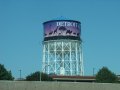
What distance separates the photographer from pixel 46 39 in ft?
433

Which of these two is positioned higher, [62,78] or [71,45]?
[71,45]

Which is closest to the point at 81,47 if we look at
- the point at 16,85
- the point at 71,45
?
the point at 71,45

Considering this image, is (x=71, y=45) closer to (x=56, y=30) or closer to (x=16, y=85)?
(x=56, y=30)

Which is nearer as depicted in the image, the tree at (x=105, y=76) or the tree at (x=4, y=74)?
the tree at (x=4, y=74)

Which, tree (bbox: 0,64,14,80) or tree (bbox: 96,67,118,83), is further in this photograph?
tree (bbox: 96,67,118,83)

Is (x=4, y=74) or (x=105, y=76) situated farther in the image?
(x=105, y=76)

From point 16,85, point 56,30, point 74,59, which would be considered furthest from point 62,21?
point 16,85

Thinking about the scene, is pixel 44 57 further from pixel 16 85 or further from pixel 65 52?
pixel 16 85

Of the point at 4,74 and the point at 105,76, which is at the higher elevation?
the point at 105,76

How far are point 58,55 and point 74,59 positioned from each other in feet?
15.3

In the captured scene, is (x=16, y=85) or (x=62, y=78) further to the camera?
(x=62, y=78)

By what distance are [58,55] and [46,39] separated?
20.3 feet

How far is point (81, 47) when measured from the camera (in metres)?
133

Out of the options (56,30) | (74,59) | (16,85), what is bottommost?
(16,85)
